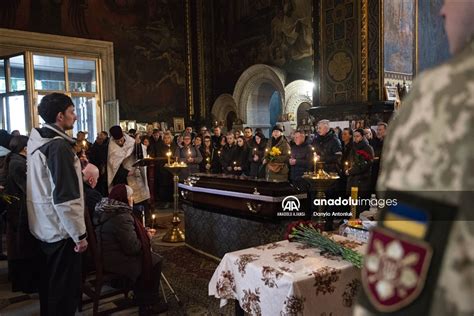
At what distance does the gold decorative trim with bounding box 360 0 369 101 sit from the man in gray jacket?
7732 millimetres

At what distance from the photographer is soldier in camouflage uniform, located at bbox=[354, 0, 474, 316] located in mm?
518

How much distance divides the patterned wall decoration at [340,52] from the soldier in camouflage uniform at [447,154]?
9168 mm

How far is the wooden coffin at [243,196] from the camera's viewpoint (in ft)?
12.8

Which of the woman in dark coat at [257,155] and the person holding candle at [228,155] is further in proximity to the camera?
the person holding candle at [228,155]

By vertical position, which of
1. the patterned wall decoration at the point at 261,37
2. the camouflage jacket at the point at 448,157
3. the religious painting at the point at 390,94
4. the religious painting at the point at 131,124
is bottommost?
the camouflage jacket at the point at 448,157

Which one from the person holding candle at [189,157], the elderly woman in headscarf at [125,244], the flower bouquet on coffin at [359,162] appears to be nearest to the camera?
the elderly woman in headscarf at [125,244]

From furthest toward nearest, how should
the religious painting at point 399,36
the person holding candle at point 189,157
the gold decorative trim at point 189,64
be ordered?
1. the gold decorative trim at point 189,64
2. the religious painting at point 399,36
3. the person holding candle at point 189,157

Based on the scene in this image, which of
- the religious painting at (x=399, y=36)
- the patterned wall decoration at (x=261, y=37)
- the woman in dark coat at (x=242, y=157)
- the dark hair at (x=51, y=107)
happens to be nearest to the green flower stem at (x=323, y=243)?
the dark hair at (x=51, y=107)

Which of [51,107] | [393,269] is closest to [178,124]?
[51,107]

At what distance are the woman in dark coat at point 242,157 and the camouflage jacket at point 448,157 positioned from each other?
279 inches

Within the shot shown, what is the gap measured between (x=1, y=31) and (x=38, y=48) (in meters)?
0.98

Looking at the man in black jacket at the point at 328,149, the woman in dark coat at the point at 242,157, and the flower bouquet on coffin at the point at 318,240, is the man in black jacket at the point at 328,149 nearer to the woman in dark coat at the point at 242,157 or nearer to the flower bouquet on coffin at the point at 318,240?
the woman in dark coat at the point at 242,157

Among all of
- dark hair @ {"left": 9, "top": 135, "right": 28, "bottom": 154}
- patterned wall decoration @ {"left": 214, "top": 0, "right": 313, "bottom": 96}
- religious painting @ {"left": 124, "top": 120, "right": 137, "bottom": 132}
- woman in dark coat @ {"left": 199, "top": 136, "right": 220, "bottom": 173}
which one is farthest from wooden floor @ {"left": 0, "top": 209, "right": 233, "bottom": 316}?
religious painting @ {"left": 124, "top": 120, "right": 137, "bottom": 132}

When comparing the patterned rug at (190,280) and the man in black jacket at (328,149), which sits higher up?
the man in black jacket at (328,149)
